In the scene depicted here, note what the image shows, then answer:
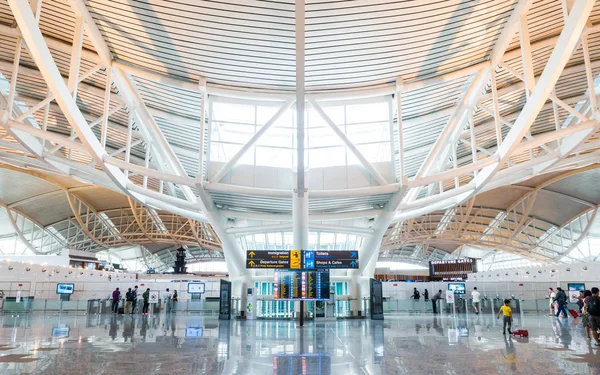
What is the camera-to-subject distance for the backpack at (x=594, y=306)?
11001mm

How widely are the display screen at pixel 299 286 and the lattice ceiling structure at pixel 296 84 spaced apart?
2.49 m

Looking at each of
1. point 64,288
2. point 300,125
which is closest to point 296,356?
point 300,125

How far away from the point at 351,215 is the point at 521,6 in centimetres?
1506

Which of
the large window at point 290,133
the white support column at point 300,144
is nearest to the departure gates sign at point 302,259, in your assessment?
the white support column at point 300,144

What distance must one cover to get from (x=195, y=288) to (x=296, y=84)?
24.4 meters

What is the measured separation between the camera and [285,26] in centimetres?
1333

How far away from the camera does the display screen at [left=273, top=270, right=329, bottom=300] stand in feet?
65.7

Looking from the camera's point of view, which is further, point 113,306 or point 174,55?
point 113,306

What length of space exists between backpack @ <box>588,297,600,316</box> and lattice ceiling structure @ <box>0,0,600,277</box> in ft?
18.9

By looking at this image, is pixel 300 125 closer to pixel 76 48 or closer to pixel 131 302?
pixel 76 48

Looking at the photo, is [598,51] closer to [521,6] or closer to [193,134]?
[521,6]

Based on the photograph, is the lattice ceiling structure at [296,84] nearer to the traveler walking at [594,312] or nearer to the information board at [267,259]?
the information board at [267,259]

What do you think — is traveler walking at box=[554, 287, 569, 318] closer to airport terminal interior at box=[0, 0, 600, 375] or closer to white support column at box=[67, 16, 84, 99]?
airport terminal interior at box=[0, 0, 600, 375]

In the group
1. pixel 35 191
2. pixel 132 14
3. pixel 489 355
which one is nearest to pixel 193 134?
pixel 132 14
